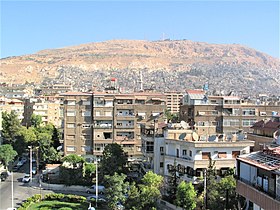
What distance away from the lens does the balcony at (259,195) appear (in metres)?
11.1

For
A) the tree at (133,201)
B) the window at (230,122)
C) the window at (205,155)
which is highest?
the window at (230,122)

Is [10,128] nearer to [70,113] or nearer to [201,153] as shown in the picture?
[70,113]

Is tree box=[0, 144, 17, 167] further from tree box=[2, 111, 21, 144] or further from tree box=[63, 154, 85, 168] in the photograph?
tree box=[2, 111, 21, 144]

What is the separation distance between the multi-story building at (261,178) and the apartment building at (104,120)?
33659mm

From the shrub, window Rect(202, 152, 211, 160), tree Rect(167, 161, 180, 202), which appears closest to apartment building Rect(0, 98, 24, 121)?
the shrub

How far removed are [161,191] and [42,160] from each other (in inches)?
883

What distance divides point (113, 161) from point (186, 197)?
41.7ft

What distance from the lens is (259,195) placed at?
38.8 feet

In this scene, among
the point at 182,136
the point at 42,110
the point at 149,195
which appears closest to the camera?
the point at 149,195

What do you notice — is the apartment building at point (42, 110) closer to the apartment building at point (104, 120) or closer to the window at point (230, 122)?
the apartment building at point (104, 120)

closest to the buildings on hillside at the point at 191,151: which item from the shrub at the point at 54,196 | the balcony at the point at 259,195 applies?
the shrub at the point at 54,196

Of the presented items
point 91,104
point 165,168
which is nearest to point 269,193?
point 165,168

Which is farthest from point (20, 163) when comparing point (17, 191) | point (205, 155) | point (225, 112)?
point (205, 155)

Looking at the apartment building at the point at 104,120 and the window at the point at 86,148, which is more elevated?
the apartment building at the point at 104,120
